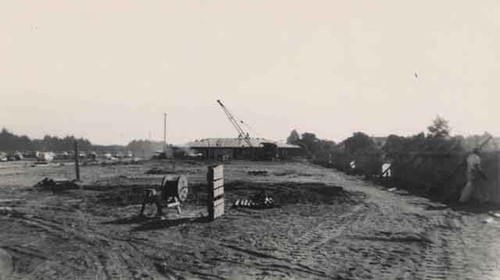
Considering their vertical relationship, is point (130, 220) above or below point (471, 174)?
below

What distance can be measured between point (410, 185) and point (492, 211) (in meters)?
10.5

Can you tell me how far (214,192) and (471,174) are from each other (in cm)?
958

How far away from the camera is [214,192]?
14305 mm

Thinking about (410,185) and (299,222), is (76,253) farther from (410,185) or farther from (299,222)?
(410,185)

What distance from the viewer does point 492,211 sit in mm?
15750

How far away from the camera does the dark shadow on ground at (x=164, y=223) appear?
43.1 feet

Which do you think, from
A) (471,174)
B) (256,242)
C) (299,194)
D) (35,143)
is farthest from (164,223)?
(35,143)

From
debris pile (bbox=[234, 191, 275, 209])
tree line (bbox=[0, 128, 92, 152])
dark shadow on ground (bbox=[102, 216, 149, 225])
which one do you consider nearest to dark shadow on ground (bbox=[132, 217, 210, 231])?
dark shadow on ground (bbox=[102, 216, 149, 225])

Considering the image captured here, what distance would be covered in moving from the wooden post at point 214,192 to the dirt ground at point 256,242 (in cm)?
34

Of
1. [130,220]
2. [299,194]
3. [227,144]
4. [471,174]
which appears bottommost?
[130,220]

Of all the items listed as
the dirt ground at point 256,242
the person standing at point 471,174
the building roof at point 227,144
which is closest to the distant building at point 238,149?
the building roof at point 227,144

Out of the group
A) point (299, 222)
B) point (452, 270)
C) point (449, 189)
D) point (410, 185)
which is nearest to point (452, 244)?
point (452, 270)

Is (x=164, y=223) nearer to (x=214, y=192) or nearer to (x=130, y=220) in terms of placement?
(x=130, y=220)

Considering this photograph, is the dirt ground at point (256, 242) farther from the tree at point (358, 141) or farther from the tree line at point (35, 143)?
the tree line at point (35, 143)
